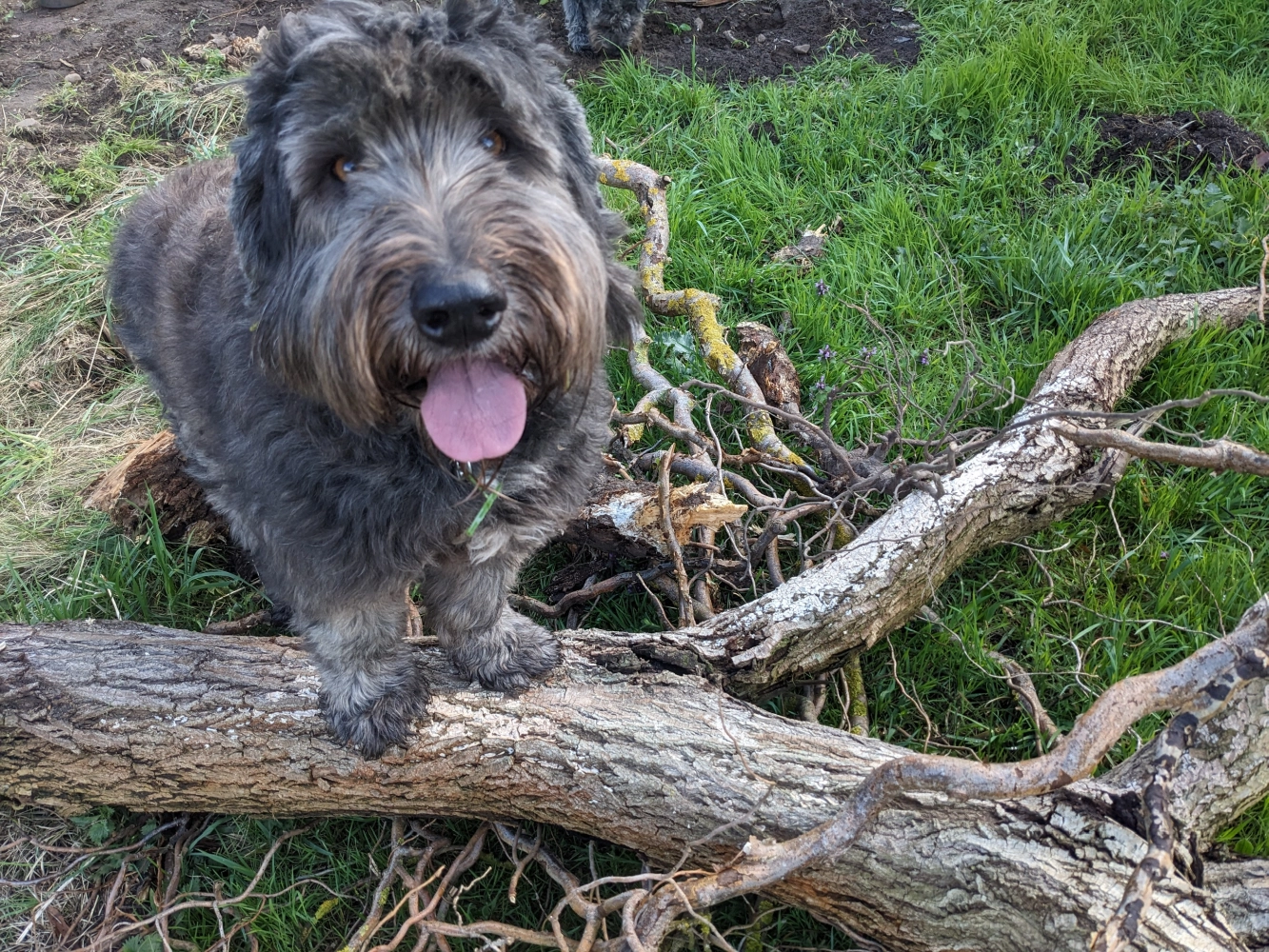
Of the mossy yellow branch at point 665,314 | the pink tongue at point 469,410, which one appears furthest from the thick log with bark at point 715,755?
the pink tongue at point 469,410

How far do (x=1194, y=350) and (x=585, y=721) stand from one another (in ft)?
10.4

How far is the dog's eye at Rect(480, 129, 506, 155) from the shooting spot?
2.51 metres

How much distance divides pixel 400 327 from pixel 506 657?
1.41 metres

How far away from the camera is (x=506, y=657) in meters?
3.26

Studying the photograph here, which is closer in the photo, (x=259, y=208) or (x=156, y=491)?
(x=259, y=208)

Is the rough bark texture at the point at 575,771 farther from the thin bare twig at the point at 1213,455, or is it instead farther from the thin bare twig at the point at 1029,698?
the thin bare twig at the point at 1213,455

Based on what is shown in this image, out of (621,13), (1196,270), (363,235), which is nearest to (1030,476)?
(1196,270)

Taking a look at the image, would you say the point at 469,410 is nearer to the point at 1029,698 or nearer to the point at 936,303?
the point at 1029,698

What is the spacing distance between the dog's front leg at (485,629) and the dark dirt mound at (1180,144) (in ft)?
13.4

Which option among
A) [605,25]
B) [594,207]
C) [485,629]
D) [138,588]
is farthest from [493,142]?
[605,25]

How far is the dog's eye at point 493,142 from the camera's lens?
8.25ft

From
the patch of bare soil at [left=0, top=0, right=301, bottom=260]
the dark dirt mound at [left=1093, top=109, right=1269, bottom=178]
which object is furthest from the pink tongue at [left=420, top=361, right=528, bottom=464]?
the patch of bare soil at [left=0, top=0, right=301, bottom=260]

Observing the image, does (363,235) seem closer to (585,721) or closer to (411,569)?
(411,569)

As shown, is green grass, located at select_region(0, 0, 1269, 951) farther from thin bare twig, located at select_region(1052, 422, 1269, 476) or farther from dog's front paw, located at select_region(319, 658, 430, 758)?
thin bare twig, located at select_region(1052, 422, 1269, 476)
